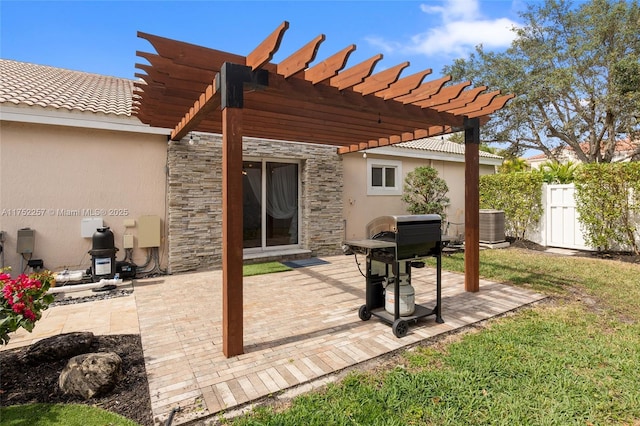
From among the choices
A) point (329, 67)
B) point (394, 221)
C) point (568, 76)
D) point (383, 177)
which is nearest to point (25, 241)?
point (329, 67)

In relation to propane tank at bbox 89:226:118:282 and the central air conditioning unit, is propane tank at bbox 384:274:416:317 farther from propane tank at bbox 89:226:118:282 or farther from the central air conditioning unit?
the central air conditioning unit

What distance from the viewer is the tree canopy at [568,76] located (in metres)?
16.6

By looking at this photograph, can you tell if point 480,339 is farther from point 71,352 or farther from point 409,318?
point 71,352

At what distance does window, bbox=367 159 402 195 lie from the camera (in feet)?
36.7

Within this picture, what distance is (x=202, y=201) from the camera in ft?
26.6

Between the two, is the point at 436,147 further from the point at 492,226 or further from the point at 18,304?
the point at 18,304

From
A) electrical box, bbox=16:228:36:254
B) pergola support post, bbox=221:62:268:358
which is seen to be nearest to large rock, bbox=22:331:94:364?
pergola support post, bbox=221:62:268:358

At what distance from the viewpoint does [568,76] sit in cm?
1672

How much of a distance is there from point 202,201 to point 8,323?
5.37 m

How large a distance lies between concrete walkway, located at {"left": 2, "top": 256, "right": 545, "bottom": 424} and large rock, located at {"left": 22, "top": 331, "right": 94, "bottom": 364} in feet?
2.09

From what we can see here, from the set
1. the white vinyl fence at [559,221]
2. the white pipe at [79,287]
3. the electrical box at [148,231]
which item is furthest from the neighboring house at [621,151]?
the white pipe at [79,287]

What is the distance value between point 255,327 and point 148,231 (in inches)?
174

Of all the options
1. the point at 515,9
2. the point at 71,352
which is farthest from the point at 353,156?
the point at 515,9

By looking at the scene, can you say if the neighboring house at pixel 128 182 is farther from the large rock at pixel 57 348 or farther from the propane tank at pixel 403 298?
the propane tank at pixel 403 298
